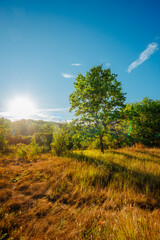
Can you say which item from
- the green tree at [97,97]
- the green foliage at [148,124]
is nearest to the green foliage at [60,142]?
the green tree at [97,97]

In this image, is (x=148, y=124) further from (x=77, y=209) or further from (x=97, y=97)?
(x=77, y=209)

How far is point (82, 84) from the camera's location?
26.2 ft

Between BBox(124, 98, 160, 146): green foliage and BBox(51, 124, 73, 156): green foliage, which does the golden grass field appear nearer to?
BBox(51, 124, 73, 156): green foliage

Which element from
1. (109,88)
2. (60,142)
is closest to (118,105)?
(109,88)

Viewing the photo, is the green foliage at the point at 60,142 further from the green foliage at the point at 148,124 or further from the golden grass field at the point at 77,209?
the green foliage at the point at 148,124

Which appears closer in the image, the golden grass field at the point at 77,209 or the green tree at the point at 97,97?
the golden grass field at the point at 77,209

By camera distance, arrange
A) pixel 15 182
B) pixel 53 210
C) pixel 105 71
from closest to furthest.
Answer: pixel 53 210 → pixel 15 182 → pixel 105 71

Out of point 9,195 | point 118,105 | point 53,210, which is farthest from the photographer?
point 118,105

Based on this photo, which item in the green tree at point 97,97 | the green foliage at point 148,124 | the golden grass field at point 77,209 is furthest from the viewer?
the green foliage at point 148,124

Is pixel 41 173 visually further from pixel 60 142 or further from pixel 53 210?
pixel 60 142

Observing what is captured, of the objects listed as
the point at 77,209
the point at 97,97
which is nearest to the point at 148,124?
the point at 97,97

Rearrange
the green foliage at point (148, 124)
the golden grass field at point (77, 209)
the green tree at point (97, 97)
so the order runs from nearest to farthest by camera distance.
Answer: the golden grass field at point (77, 209)
the green tree at point (97, 97)
the green foliage at point (148, 124)

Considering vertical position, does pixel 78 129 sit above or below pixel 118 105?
below

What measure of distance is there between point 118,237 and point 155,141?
1721 cm
